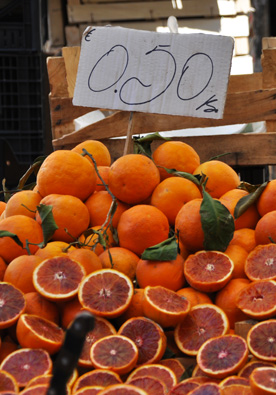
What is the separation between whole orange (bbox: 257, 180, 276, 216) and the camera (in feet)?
5.50

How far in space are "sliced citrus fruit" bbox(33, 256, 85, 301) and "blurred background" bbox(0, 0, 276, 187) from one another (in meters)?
1.95

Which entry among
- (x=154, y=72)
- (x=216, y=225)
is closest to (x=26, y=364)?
(x=216, y=225)

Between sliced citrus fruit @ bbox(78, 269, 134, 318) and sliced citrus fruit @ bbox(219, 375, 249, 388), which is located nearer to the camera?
sliced citrus fruit @ bbox(219, 375, 249, 388)

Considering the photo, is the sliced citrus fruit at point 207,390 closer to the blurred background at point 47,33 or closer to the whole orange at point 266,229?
the whole orange at point 266,229

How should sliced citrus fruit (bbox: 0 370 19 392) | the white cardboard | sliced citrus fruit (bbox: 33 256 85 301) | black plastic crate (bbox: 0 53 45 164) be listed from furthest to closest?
black plastic crate (bbox: 0 53 45 164) → the white cardboard → sliced citrus fruit (bbox: 33 256 85 301) → sliced citrus fruit (bbox: 0 370 19 392)

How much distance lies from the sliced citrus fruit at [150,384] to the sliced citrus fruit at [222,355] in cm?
11

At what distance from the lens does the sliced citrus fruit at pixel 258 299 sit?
139cm

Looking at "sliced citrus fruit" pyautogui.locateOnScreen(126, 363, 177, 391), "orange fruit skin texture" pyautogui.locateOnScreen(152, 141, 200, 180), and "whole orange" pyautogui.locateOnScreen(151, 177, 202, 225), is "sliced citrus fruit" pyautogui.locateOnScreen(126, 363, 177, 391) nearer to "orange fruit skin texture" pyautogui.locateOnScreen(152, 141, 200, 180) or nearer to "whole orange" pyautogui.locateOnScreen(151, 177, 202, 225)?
"whole orange" pyautogui.locateOnScreen(151, 177, 202, 225)

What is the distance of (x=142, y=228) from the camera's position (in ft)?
5.43

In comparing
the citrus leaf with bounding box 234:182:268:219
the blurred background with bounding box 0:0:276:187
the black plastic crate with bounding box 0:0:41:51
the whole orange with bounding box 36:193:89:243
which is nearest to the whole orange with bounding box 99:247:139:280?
the whole orange with bounding box 36:193:89:243

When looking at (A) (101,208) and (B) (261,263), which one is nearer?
(B) (261,263)

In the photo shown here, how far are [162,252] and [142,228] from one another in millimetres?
117

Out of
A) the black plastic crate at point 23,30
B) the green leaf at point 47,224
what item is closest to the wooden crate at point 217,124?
the black plastic crate at point 23,30

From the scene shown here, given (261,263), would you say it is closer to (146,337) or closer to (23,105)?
(146,337)
